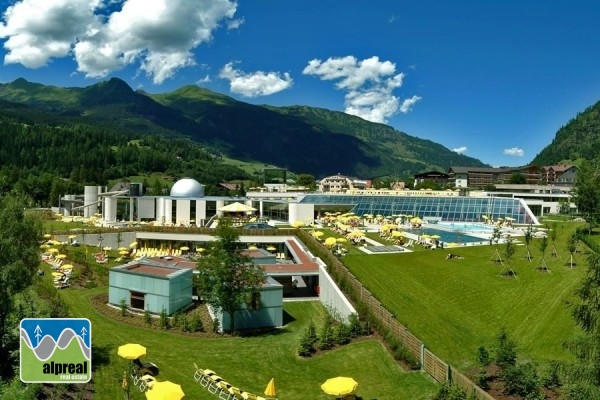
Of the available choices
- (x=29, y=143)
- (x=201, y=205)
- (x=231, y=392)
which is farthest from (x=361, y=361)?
(x=29, y=143)

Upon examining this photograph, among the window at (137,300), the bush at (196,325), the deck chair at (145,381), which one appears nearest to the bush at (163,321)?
the bush at (196,325)

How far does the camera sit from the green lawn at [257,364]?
54.7 ft

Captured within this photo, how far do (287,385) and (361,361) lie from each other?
310cm

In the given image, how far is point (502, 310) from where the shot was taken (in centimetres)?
Result: 2314

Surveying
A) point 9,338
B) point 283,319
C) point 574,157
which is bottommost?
point 283,319

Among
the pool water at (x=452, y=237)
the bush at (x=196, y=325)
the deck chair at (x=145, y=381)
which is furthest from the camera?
the pool water at (x=452, y=237)

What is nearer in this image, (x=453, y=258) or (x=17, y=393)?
(x=17, y=393)

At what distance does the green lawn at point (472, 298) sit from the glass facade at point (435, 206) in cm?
2420

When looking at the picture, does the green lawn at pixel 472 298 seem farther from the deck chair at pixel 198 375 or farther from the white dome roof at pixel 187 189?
the white dome roof at pixel 187 189

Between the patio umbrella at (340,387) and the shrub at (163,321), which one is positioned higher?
the patio umbrella at (340,387)

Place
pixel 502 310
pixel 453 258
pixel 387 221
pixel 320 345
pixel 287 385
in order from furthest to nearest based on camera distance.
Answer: pixel 387 221 → pixel 453 258 → pixel 502 310 → pixel 320 345 → pixel 287 385

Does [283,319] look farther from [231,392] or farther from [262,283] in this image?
[231,392]

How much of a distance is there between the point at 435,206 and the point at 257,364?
50.0 meters

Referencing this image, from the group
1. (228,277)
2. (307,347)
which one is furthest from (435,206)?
(307,347)
